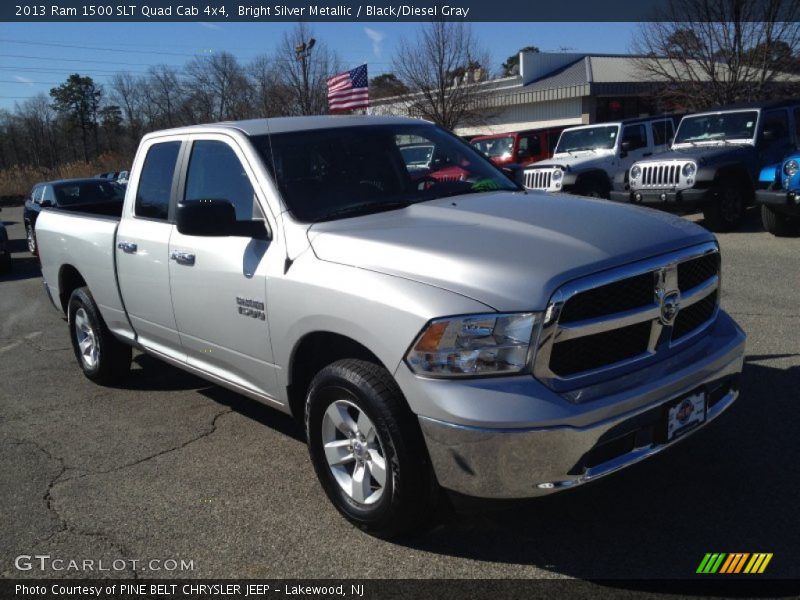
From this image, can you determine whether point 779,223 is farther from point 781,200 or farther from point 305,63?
point 305,63

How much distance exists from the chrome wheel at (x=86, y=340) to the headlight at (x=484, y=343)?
3.95 m

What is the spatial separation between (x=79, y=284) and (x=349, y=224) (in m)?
3.63

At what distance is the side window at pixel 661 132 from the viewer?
15.4 m

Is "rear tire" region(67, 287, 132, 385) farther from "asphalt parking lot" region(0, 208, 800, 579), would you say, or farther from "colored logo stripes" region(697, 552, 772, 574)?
"colored logo stripes" region(697, 552, 772, 574)

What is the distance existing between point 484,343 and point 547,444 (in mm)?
446

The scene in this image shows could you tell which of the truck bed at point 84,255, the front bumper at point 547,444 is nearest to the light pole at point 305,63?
the truck bed at point 84,255

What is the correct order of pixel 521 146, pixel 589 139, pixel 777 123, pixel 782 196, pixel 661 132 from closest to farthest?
pixel 782 196, pixel 777 123, pixel 589 139, pixel 661 132, pixel 521 146

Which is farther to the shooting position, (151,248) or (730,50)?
(730,50)

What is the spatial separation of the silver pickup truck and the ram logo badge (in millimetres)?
29

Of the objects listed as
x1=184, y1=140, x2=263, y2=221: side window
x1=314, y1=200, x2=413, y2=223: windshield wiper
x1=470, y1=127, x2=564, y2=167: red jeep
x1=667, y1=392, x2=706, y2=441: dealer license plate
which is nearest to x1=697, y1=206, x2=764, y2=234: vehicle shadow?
x1=470, y1=127, x2=564, y2=167: red jeep

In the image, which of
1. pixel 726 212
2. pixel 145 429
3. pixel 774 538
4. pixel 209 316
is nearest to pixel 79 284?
pixel 145 429

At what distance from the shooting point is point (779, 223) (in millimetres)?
10500

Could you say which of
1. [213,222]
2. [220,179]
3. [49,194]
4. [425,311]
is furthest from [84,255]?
[49,194]

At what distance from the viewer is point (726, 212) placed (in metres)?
11.7
